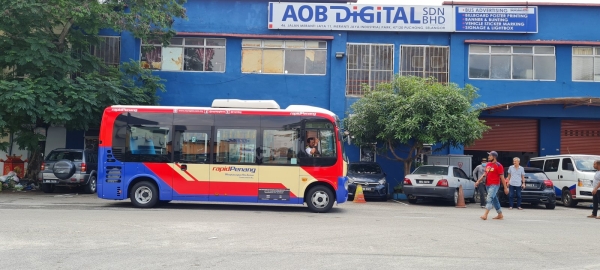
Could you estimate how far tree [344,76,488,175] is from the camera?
1986 centimetres

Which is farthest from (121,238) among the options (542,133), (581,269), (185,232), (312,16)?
(542,133)

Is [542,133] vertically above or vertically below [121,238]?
above

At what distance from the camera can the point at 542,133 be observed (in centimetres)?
2550

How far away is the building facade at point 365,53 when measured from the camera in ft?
80.0

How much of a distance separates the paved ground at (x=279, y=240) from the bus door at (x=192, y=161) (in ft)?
2.06

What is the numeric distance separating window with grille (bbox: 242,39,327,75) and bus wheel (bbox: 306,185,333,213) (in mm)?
11376

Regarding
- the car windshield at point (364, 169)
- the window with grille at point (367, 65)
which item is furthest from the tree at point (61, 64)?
the car windshield at point (364, 169)

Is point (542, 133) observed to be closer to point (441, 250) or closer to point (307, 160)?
point (307, 160)

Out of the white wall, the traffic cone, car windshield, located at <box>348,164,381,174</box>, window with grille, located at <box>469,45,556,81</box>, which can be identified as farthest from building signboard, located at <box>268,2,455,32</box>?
the white wall

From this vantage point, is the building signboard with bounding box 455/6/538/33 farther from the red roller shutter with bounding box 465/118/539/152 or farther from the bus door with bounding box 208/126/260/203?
the bus door with bounding box 208/126/260/203

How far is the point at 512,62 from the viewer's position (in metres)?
24.6

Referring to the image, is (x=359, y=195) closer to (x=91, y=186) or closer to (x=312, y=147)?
(x=312, y=147)

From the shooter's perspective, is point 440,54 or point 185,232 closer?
point 185,232

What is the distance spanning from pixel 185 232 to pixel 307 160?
4984 mm
